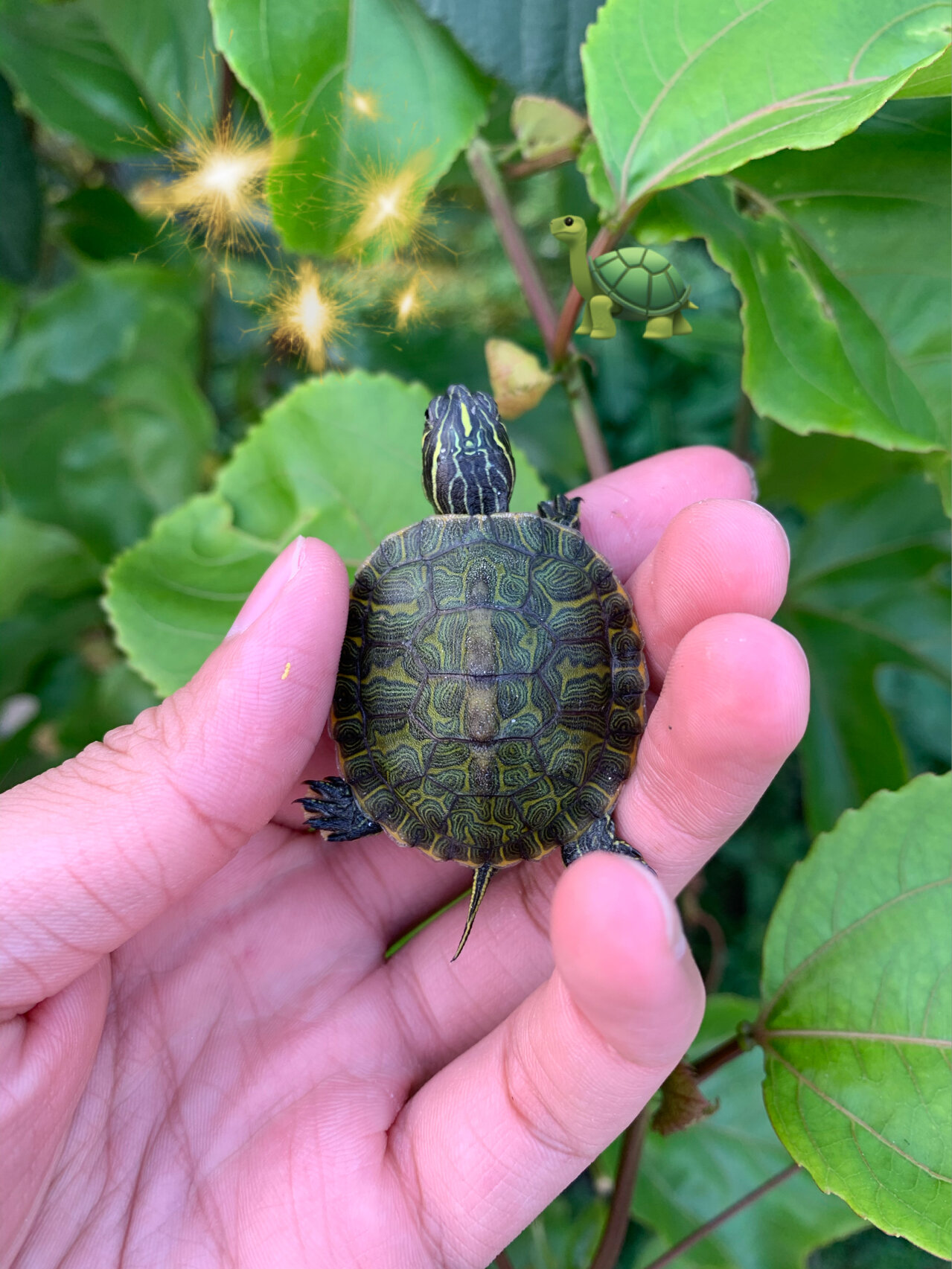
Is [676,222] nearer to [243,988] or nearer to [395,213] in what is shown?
[395,213]

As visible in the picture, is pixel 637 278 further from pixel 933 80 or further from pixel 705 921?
pixel 705 921

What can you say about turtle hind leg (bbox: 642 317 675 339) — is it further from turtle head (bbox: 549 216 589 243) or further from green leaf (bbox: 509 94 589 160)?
green leaf (bbox: 509 94 589 160)

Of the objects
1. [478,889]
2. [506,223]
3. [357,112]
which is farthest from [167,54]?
[478,889]

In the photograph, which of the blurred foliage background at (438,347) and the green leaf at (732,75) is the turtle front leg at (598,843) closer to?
the blurred foliage background at (438,347)

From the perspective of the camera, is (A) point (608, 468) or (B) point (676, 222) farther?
(A) point (608, 468)

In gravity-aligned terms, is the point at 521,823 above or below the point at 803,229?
below

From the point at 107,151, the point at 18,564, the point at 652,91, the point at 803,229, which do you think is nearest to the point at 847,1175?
the point at 803,229

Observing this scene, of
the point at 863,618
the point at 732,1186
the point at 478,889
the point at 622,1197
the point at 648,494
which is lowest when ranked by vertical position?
the point at 732,1186
